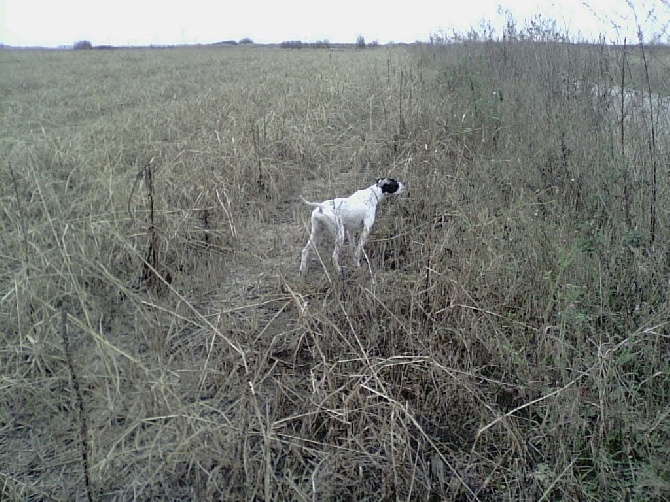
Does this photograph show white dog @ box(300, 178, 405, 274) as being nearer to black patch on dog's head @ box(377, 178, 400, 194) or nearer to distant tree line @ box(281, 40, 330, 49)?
black patch on dog's head @ box(377, 178, 400, 194)

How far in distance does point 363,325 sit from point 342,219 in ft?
3.15

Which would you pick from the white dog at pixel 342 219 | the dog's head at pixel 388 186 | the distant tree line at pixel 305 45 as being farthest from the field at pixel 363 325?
the distant tree line at pixel 305 45

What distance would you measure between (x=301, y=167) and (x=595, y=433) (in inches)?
165

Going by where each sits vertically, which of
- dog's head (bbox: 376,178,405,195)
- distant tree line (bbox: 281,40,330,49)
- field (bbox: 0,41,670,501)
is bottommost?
field (bbox: 0,41,670,501)

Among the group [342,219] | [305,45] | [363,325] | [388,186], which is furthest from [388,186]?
[305,45]

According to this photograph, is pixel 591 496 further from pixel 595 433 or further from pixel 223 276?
pixel 223 276

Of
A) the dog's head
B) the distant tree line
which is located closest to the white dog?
the dog's head

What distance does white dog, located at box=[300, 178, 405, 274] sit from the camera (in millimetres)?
3260

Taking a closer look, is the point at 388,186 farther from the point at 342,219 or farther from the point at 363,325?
the point at 363,325

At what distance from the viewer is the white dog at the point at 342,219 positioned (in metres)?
3.26

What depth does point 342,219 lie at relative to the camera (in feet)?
11.0

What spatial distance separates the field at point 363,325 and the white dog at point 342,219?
0.16 m

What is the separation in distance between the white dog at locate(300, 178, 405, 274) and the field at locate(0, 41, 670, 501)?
16 centimetres

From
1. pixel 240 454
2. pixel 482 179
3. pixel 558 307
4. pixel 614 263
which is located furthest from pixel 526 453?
pixel 482 179
